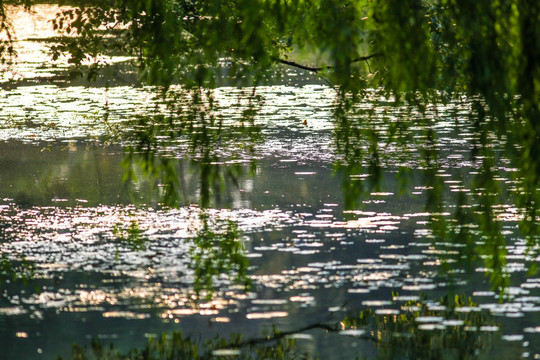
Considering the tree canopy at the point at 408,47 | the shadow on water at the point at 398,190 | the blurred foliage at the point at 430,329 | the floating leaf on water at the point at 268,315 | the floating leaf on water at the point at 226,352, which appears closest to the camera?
the tree canopy at the point at 408,47

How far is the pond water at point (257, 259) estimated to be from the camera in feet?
22.2

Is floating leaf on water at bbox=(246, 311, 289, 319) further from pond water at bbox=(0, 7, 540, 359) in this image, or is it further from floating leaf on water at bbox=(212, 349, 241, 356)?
floating leaf on water at bbox=(212, 349, 241, 356)

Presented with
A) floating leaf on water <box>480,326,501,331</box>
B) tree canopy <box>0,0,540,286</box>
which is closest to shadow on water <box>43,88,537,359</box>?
floating leaf on water <box>480,326,501,331</box>

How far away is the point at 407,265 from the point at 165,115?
44.6ft

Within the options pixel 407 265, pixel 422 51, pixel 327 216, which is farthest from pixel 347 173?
pixel 422 51

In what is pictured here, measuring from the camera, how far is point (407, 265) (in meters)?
8.47

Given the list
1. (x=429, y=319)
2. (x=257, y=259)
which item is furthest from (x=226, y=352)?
(x=257, y=259)

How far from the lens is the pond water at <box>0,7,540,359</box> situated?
6.77 m

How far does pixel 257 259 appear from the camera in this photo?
28.7 ft

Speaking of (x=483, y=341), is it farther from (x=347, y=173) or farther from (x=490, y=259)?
(x=347, y=173)

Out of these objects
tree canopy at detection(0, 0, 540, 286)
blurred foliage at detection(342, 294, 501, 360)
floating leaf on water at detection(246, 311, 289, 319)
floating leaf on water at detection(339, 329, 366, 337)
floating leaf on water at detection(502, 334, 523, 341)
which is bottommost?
floating leaf on water at detection(339, 329, 366, 337)

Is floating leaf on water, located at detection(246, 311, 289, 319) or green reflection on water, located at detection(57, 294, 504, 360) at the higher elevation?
floating leaf on water, located at detection(246, 311, 289, 319)

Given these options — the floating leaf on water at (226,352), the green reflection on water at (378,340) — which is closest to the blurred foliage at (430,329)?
the green reflection on water at (378,340)

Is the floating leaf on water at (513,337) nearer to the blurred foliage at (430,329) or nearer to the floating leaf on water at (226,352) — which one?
the blurred foliage at (430,329)
